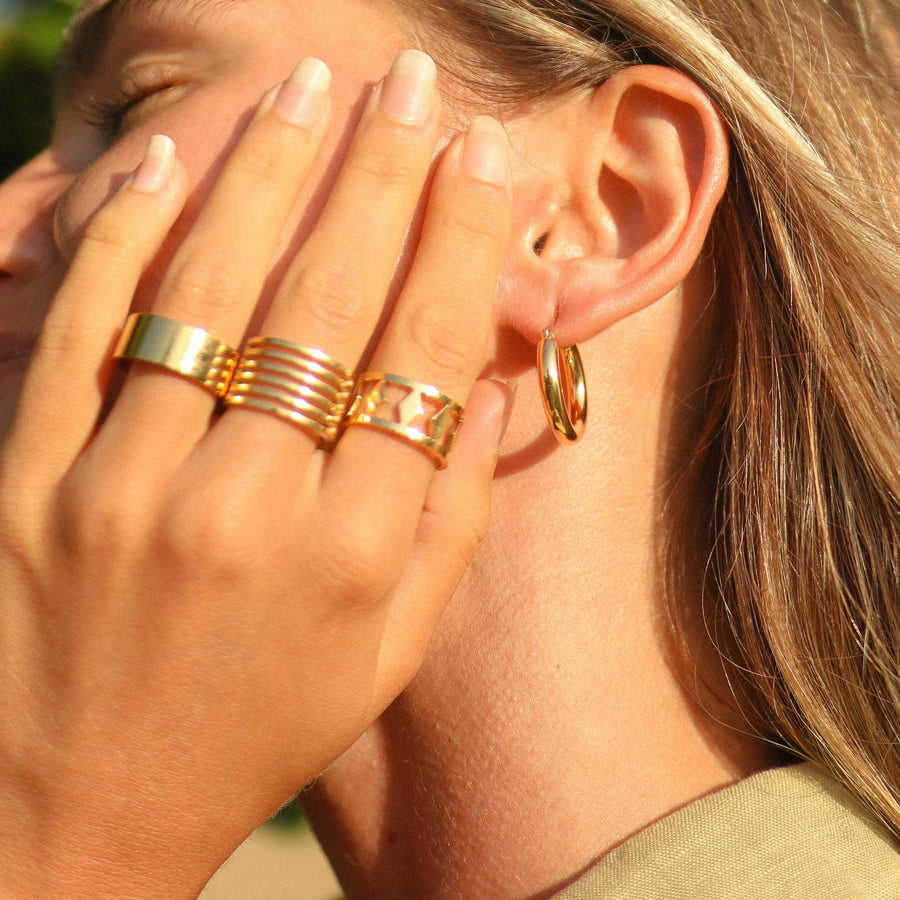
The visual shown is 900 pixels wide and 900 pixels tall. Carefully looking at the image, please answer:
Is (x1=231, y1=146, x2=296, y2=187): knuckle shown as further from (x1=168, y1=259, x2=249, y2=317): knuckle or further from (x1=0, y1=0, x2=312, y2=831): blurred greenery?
(x1=0, y1=0, x2=312, y2=831): blurred greenery

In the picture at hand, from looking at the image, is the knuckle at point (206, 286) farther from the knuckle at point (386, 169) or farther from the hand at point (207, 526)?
the knuckle at point (386, 169)

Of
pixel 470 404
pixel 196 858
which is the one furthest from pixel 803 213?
pixel 196 858

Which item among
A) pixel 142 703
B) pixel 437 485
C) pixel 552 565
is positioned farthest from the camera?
pixel 552 565

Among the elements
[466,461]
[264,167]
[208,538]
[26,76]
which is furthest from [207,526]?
[26,76]

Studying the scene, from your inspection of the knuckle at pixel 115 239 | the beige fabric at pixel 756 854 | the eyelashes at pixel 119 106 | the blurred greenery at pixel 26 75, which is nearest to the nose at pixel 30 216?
the eyelashes at pixel 119 106

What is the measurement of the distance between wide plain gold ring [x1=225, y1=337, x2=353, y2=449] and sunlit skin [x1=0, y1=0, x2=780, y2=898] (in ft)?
0.69

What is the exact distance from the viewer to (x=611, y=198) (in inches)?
62.7

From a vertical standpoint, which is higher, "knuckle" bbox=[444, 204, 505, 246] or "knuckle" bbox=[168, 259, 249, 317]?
"knuckle" bbox=[444, 204, 505, 246]

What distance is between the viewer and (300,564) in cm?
127

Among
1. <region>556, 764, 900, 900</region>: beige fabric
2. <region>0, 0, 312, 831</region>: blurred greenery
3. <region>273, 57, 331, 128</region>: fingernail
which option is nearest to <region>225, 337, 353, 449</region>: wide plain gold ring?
<region>273, 57, 331, 128</region>: fingernail

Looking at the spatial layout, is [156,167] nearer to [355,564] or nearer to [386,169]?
[386,169]

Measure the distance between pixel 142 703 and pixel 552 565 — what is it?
0.63 m

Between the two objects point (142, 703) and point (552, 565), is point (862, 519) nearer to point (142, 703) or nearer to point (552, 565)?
point (552, 565)

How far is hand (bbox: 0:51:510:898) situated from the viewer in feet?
4.12
